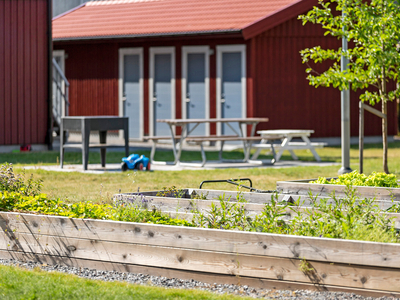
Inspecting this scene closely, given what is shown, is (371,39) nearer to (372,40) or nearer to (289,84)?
(372,40)

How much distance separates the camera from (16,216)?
18.6 ft

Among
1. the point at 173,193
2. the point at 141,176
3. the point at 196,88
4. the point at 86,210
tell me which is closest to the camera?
the point at 86,210

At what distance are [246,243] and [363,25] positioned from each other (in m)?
6.16

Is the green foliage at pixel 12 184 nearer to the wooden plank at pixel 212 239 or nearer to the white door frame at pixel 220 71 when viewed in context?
the wooden plank at pixel 212 239

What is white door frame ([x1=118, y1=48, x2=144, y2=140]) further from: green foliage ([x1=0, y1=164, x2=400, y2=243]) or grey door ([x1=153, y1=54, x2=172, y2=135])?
green foliage ([x1=0, y1=164, x2=400, y2=243])

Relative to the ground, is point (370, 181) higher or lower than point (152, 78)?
lower

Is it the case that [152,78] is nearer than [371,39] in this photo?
No

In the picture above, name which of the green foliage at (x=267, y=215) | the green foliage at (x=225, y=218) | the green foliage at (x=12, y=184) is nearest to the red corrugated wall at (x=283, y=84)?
the green foliage at (x=12, y=184)

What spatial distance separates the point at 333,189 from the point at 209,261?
241cm

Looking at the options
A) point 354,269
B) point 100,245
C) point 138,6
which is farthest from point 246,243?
point 138,6

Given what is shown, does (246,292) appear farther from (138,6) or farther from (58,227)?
(138,6)

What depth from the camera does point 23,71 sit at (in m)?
17.8

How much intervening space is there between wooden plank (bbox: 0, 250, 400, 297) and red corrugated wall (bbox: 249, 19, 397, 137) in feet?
48.4

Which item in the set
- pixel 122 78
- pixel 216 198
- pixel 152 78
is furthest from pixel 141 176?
pixel 122 78
